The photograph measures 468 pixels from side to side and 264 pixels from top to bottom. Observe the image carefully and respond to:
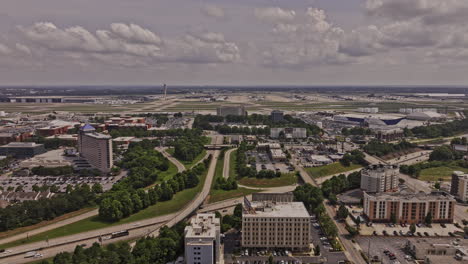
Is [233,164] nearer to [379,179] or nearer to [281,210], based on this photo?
[379,179]

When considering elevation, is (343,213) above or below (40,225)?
above

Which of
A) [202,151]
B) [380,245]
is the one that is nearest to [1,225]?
[380,245]

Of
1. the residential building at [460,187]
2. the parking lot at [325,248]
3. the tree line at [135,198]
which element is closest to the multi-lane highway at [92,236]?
the tree line at [135,198]

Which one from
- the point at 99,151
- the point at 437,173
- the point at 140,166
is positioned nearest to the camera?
the point at 437,173

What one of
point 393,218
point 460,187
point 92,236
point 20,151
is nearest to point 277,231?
point 393,218

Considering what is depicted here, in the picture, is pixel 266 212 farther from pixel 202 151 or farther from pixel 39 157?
pixel 39 157

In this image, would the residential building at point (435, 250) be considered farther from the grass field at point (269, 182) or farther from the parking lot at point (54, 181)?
the parking lot at point (54, 181)
